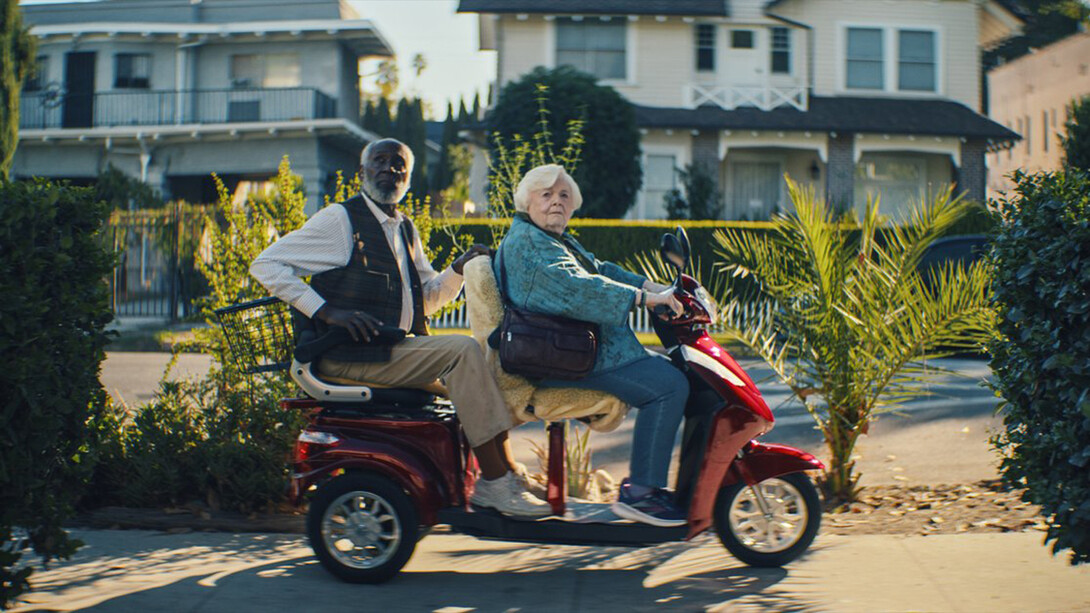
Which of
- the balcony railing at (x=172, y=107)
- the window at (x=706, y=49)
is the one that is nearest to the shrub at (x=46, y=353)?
the window at (x=706, y=49)

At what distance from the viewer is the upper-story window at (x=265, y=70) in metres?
30.9

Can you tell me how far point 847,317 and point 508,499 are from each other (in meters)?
2.47

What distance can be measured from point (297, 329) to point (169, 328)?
13307 millimetres

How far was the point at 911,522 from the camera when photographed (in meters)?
6.22

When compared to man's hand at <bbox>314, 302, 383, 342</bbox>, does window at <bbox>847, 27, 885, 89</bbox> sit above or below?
above

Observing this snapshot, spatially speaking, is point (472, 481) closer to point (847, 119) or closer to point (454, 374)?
point (454, 374)

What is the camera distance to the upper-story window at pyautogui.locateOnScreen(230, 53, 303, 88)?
30.9 metres

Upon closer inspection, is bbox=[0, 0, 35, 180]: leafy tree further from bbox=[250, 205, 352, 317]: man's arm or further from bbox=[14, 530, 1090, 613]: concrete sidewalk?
bbox=[250, 205, 352, 317]: man's arm

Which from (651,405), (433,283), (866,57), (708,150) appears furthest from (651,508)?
(866,57)

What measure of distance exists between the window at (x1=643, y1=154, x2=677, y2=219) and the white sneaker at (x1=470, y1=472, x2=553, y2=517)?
891 inches

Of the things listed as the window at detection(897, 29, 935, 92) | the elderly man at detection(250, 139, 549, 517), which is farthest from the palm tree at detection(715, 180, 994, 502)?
the window at detection(897, 29, 935, 92)

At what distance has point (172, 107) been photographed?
1196 inches

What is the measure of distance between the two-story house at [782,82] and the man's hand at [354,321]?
2207 cm

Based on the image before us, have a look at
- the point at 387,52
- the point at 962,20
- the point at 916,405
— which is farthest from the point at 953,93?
the point at 916,405
